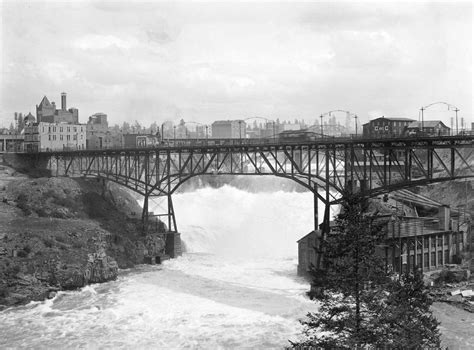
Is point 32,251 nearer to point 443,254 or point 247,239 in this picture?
point 247,239

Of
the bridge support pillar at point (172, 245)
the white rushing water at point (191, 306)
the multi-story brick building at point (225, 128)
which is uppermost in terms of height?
the multi-story brick building at point (225, 128)

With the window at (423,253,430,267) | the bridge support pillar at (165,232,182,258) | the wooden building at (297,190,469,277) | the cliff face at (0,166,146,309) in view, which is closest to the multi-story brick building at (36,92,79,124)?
the cliff face at (0,166,146,309)

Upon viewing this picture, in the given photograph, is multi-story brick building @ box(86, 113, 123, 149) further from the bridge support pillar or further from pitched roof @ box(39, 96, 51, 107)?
the bridge support pillar

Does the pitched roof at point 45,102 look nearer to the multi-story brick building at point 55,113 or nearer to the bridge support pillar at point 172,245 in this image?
the multi-story brick building at point 55,113

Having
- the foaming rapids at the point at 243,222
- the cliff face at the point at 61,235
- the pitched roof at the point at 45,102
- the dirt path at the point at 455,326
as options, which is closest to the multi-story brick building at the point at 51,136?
the pitched roof at the point at 45,102

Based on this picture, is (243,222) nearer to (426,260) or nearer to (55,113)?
(426,260)

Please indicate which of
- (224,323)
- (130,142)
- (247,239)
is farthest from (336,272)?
(130,142)
